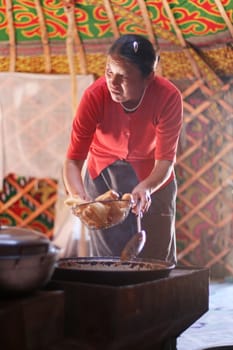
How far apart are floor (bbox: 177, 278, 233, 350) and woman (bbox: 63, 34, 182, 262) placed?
0.29 meters

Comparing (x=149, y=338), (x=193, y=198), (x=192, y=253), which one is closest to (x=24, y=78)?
(x=193, y=198)

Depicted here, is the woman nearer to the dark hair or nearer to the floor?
the dark hair

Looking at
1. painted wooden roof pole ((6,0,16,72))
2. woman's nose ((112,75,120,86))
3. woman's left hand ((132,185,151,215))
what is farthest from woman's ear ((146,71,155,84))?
painted wooden roof pole ((6,0,16,72))

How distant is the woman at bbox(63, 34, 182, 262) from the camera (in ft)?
7.07

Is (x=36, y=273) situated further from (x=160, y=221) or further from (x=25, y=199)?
(x=25, y=199)

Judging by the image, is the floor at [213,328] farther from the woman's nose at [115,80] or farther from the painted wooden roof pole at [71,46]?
the painted wooden roof pole at [71,46]

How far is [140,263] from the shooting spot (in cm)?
133

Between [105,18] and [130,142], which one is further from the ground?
[105,18]

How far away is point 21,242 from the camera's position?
91cm

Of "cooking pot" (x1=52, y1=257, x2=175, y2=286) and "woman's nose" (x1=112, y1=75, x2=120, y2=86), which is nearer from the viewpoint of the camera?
"cooking pot" (x1=52, y1=257, x2=175, y2=286)

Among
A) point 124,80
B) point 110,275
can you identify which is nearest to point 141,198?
point 124,80

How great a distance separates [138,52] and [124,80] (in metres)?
0.12

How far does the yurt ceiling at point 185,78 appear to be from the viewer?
279cm

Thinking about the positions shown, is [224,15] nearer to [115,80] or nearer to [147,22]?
[147,22]
